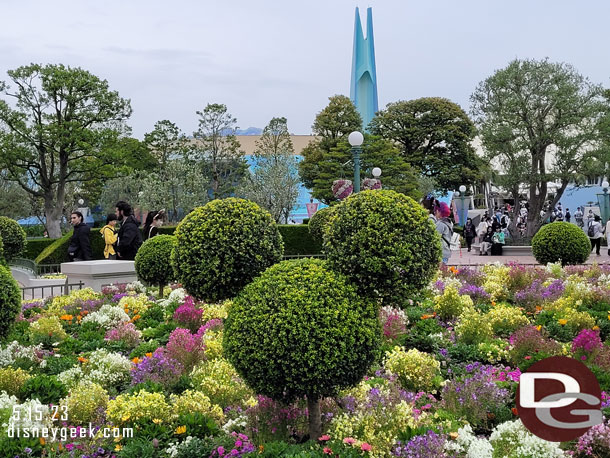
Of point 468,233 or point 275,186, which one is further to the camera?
point 275,186

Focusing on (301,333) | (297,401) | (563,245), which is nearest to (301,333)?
(301,333)

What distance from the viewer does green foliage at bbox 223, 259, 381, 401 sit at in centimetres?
363

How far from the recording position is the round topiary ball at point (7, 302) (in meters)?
5.57

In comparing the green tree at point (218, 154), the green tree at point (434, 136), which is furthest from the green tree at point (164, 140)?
the green tree at point (434, 136)

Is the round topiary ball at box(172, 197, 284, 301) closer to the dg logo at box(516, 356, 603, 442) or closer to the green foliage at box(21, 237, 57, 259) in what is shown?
the dg logo at box(516, 356, 603, 442)

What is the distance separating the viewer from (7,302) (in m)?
5.60

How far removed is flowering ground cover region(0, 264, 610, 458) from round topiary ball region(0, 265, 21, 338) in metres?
0.44

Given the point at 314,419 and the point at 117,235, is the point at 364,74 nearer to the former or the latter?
the point at 117,235

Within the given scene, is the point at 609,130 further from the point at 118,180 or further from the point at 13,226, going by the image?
the point at 118,180

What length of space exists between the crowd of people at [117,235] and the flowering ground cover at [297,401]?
2443 millimetres

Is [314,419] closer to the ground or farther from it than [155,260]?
closer to the ground

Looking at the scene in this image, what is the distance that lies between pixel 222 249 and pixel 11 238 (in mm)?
9679

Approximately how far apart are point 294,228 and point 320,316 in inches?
732

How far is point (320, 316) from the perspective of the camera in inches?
144
